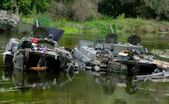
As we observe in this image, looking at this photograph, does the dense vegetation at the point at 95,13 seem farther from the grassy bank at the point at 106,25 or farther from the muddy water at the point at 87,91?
the muddy water at the point at 87,91

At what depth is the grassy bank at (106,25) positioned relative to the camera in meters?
70.6

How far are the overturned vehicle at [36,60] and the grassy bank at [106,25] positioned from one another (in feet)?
116

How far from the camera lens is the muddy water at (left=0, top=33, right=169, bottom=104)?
21.1 metres

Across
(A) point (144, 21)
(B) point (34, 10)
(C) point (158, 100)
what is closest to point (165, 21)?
(A) point (144, 21)

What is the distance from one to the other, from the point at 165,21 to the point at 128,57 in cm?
6451

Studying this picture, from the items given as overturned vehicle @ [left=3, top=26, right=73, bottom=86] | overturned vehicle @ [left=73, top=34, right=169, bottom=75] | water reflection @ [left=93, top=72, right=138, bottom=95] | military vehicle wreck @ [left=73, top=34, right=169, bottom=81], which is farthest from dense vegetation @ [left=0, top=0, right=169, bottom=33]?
water reflection @ [left=93, top=72, right=138, bottom=95]

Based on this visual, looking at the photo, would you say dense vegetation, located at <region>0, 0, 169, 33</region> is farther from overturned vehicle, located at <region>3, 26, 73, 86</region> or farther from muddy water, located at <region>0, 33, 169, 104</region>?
muddy water, located at <region>0, 33, 169, 104</region>

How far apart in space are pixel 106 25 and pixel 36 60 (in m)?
48.0

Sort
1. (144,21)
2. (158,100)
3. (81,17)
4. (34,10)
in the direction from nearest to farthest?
(158,100) → (34,10) → (81,17) → (144,21)

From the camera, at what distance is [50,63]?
30984 mm

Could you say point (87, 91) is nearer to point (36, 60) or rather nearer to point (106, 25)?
point (36, 60)

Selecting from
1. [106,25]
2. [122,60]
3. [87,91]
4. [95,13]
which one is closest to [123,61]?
[122,60]

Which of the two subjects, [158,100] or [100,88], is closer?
[158,100]

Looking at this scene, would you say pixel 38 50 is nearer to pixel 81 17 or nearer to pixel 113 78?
pixel 113 78
